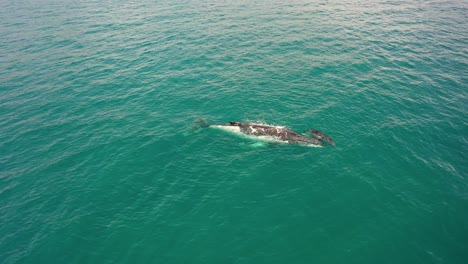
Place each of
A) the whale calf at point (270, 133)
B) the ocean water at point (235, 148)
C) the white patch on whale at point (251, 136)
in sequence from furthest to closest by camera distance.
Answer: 1. the white patch on whale at point (251, 136)
2. the whale calf at point (270, 133)
3. the ocean water at point (235, 148)

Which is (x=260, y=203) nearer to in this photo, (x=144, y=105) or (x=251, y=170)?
(x=251, y=170)

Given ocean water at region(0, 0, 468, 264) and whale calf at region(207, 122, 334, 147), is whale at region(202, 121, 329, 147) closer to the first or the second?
whale calf at region(207, 122, 334, 147)

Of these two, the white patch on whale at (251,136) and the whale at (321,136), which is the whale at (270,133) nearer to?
the white patch on whale at (251,136)

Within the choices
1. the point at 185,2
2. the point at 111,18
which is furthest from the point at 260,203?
the point at 185,2

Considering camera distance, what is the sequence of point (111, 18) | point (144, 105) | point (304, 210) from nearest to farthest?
point (304, 210)
point (144, 105)
point (111, 18)

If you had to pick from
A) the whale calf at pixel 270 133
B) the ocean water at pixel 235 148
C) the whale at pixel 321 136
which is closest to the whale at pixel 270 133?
the whale calf at pixel 270 133

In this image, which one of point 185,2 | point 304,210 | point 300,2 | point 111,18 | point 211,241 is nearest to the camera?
point 211,241
